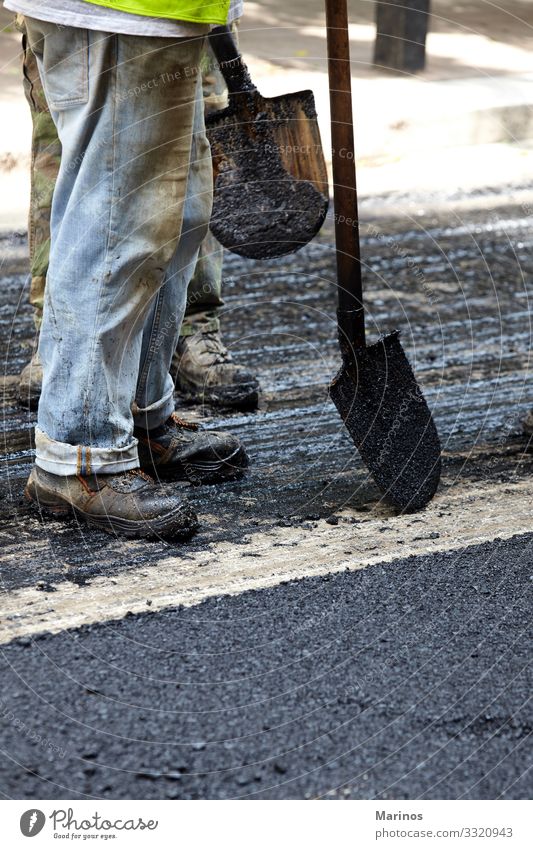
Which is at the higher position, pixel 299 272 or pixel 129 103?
pixel 129 103

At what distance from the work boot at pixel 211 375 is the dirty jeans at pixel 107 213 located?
82cm

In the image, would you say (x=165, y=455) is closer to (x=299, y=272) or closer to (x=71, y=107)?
(x=71, y=107)

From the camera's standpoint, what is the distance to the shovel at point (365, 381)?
9.17 feet

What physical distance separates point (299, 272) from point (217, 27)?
2.02m

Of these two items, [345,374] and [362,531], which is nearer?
[362,531]

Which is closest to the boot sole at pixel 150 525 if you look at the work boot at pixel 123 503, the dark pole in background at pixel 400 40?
the work boot at pixel 123 503

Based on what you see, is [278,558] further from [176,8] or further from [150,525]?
[176,8]

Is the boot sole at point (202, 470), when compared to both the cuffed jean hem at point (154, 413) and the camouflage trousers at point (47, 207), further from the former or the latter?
the camouflage trousers at point (47, 207)

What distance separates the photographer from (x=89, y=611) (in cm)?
227

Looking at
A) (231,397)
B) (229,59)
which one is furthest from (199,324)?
(229,59)

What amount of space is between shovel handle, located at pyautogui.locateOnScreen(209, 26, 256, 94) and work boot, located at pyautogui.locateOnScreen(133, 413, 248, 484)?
3.36ft

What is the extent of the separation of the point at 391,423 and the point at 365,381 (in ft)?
0.46
